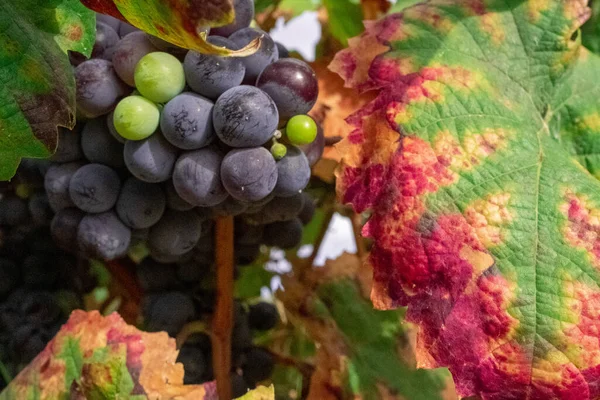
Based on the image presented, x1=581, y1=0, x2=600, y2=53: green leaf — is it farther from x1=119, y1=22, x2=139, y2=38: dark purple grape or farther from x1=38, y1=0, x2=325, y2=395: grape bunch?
x1=119, y1=22, x2=139, y2=38: dark purple grape

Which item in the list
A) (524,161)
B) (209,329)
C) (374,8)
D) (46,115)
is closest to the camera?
(46,115)

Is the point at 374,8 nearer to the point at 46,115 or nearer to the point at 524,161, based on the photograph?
the point at 524,161

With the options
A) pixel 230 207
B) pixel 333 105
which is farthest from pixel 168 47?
pixel 333 105

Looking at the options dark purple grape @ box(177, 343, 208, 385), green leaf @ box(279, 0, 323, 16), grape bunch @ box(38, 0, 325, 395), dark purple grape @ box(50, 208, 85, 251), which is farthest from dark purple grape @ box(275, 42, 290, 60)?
green leaf @ box(279, 0, 323, 16)

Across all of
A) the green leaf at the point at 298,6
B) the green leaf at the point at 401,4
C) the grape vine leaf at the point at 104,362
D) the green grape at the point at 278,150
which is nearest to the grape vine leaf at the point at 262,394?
the grape vine leaf at the point at 104,362

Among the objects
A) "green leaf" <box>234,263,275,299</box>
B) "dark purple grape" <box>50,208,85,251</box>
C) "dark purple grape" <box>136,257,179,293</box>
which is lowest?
"green leaf" <box>234,263,275,299</box>

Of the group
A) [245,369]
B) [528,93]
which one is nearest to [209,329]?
[245,369]

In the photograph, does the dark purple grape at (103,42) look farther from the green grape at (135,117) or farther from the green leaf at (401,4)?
the green leaf at (401,4)

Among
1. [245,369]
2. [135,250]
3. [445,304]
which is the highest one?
[445,304]
